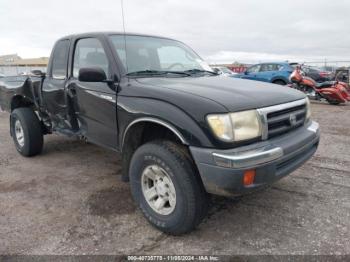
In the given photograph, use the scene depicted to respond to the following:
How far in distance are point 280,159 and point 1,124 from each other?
324 inches

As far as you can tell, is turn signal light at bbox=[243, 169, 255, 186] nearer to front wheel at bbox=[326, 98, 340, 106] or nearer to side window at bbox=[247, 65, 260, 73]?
front wheel at bbox=[326, 98, 340, 106]

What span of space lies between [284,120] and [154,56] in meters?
1.68

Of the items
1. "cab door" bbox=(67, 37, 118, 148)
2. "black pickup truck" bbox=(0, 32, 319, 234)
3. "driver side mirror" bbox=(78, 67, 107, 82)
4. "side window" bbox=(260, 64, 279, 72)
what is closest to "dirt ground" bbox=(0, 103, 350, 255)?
"black pickup truck" bbox=(0, 32, 319, 234)

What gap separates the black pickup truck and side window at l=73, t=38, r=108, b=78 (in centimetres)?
1

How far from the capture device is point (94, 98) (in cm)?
355

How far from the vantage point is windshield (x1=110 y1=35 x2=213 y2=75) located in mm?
3484

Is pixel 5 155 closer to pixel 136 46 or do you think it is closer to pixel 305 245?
pixel 136 46

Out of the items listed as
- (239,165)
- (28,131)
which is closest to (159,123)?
(239,165)

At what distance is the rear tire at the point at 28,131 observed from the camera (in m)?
4.96

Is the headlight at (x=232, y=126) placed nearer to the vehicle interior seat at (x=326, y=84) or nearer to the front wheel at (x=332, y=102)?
the front wheel at (x=332, y=102)

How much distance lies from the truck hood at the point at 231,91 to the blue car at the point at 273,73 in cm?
1106

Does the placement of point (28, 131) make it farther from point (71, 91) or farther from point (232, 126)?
point (232, 126)

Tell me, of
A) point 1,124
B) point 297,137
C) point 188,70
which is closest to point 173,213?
point 297,137

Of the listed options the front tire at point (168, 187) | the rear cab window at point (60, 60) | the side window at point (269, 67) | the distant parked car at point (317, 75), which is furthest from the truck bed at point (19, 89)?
the distant parked car at point (317, 75)
